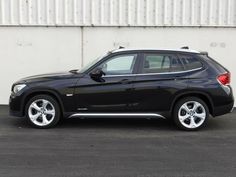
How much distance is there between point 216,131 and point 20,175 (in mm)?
4676

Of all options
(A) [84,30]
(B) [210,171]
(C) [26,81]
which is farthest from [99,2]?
(B) [210,171]

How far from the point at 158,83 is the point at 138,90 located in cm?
42

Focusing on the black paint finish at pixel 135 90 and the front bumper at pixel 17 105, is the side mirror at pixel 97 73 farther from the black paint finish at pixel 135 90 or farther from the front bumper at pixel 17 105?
the front bumper at pixel 17 105

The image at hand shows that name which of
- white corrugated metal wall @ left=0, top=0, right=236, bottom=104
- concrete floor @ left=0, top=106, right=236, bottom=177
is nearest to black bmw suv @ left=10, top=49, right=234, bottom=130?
concrete floor @ left=0, top=106, right=236, bottom=177

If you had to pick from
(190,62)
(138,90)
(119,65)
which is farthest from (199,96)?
(119,65)

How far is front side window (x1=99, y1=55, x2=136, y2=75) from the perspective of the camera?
9859 millimetres

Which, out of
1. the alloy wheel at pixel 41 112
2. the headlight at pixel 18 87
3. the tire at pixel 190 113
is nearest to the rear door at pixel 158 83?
the tire at pixel 190 113

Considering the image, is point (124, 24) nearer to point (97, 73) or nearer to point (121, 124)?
point (121, 124)

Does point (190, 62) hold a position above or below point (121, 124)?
above

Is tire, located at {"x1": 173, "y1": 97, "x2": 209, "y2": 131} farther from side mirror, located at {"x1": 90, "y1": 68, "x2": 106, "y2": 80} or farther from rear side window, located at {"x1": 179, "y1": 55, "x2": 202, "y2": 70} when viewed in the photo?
side mirror, located at {"x1": 90, "y1": 68, "x2": 106, "y2": 80}

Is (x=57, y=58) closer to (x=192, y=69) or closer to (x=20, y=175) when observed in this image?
(x=192, y=69)

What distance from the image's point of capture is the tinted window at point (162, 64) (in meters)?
9.87

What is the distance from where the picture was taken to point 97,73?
9734 mm

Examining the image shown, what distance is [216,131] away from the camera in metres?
9.95
